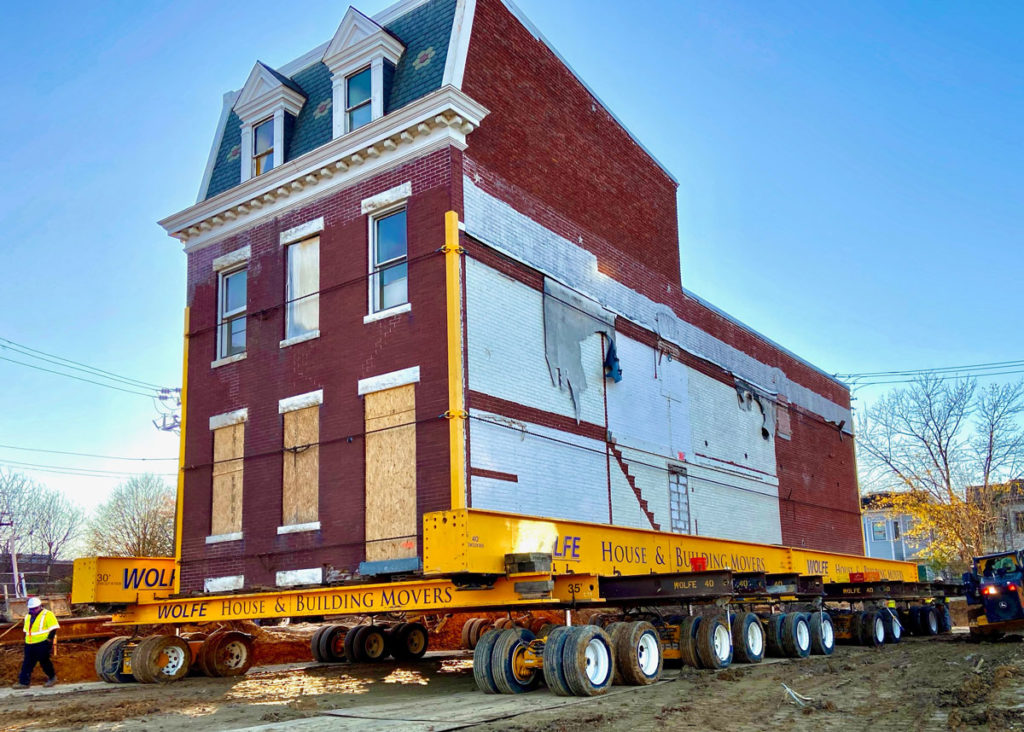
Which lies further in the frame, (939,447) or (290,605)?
(939,447)

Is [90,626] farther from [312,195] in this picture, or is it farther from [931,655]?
[931,655]

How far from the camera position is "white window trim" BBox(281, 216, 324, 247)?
770 inches

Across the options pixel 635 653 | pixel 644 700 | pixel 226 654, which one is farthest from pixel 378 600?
pixel 226 654

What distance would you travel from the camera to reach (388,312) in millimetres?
17844

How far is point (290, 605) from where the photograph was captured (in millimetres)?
16000

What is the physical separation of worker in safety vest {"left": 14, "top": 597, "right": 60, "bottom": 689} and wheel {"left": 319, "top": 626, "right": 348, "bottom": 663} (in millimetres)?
5942

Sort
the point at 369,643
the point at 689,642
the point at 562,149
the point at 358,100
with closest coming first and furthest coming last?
1. the point at 689,642
2. the point at 358,100
3. the point at 562,149
4. the point at 369,643

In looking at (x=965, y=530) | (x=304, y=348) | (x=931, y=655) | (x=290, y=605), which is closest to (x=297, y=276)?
(x=304, y=348)

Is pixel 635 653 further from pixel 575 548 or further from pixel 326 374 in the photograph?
pixel 326 374

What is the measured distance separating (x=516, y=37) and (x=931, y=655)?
15452 mm

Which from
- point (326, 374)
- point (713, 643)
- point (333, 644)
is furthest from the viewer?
point (333, 644)

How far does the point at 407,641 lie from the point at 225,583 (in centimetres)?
505

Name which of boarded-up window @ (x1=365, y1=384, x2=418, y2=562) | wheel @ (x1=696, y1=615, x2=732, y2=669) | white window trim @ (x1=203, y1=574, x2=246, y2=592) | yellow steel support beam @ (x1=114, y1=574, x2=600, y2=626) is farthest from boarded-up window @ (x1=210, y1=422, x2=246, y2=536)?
wheel @ (x1=696, y1=615, x2=732, y2=669)

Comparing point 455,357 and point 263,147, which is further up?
point 263,147
